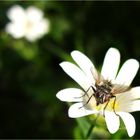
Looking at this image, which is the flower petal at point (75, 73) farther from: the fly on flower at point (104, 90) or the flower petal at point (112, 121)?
the flower petal at point (112, 121)

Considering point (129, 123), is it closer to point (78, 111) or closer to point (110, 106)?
point (78, 111)

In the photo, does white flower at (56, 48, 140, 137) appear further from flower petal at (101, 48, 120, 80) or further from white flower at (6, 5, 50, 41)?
white flower at (6, 5, 50, 41)

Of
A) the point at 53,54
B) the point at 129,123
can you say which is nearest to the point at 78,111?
the point at 129,123

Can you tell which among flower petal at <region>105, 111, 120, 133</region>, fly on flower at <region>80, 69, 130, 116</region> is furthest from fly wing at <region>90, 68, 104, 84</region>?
flower petal at <region>105, 111, 120, 133</region>

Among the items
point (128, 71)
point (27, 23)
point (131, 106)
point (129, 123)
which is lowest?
point (129, 123)

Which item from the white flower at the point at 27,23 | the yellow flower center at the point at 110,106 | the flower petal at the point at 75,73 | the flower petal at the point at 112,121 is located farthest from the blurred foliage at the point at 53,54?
the flower petal at the point at 112,121

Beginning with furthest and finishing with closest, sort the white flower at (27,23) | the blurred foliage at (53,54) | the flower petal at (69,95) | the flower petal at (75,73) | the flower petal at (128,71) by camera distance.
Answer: the white flower at (27,23) → the blurred foliage at (53,54) → the flower petal at (128,71) → the flower petal at (75,73) → the flower petal at (69,95)

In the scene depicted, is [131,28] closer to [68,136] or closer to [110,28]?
[110,28]
